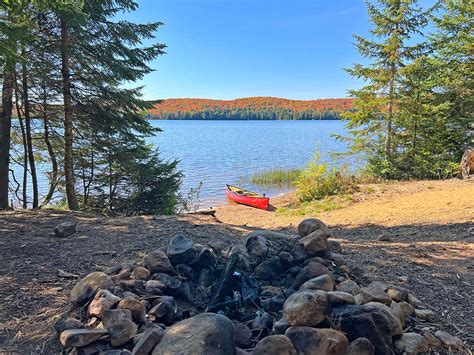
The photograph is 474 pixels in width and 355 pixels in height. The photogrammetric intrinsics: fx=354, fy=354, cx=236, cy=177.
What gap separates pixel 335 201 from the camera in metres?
10.3

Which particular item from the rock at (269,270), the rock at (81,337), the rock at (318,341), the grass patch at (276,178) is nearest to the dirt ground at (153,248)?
the rock at (81,337)

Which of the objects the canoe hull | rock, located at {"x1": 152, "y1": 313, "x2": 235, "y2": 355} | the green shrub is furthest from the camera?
the canoe hull

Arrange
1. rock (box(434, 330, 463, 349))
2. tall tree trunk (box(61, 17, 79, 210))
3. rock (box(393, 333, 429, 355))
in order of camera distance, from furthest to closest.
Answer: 1. tall tree trunk (box(61, 17, 79, 210))
2. rock (box(434, 330, 463, 349))
3. rock (box(393, 333, 429, 355))

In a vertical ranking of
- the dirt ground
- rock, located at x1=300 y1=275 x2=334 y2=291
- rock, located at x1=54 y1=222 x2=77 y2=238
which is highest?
rock, located at x1=300 y1=275 x2=334 y2=291

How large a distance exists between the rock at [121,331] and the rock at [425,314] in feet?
6.32

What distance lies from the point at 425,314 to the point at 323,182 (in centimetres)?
924

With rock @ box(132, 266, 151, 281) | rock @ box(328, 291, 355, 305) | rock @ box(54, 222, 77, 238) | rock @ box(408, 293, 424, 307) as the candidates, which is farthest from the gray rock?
rock @ box(54, 222, 77, 238)

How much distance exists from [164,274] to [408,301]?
6.13ft

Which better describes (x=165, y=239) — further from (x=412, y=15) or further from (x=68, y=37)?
(x=412, y=15)

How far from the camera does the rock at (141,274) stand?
9.13 feet

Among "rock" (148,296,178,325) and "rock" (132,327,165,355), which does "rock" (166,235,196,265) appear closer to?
"rock" (148,296,178,325)

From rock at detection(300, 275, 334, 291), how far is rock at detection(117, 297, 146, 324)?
109 centimetres

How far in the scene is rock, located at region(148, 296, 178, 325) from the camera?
233 cm

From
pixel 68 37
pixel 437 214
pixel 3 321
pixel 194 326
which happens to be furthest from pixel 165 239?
pixel 68 37
